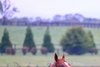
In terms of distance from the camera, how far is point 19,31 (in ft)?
26.3

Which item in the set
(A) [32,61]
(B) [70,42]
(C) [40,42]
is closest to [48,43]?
(C) [40,42]

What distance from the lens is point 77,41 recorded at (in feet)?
30.1

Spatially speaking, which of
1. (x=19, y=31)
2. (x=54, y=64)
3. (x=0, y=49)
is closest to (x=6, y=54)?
(x=0, y=49)

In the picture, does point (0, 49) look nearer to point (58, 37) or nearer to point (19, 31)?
point (19, 31)

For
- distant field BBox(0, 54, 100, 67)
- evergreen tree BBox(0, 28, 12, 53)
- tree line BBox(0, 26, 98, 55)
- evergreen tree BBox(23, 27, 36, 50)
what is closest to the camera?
distant field BBox(0, 54, 100, 67)

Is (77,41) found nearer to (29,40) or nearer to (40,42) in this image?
(40,42)

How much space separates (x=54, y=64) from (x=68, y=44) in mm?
6598

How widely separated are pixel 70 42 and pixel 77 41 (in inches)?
8.8

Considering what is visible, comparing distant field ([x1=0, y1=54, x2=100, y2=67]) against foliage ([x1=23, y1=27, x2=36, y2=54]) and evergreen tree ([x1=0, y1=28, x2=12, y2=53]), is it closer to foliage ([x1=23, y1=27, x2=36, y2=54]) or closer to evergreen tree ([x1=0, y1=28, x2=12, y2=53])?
evergreen tree ([x1=0, y1=28, x2=12, y2=53])

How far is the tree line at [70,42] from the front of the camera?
8.38 meters

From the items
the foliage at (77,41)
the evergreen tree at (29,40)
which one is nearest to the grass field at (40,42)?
the evergreen tree at (29,40)

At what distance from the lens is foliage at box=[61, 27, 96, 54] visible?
28.9ft

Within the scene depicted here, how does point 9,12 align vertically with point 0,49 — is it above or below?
above

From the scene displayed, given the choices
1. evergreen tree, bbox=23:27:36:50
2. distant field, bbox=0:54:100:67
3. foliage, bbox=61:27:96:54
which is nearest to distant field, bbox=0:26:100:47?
evergreen tree, bbox=23:27:36:50
